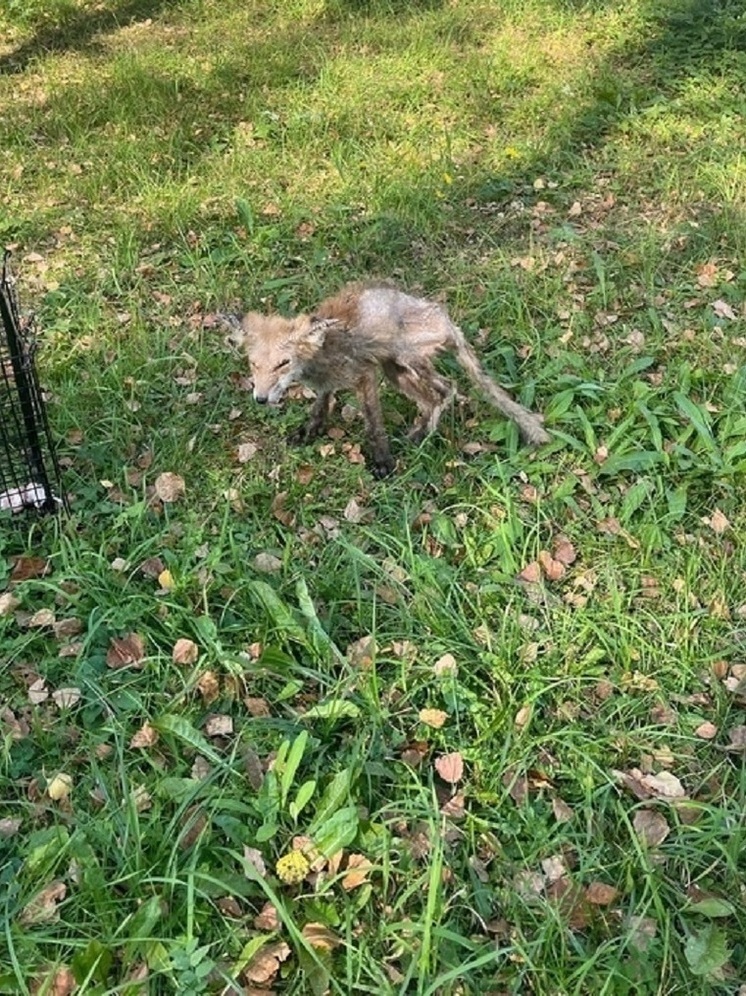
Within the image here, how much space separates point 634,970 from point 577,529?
1.94 meters

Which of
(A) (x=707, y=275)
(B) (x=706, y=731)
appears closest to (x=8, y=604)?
(B) (x=706, y=731)

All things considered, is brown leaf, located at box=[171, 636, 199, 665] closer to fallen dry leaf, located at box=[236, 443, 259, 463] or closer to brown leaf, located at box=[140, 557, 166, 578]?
brown leaf, located at box=[140, 557, 166, 578]

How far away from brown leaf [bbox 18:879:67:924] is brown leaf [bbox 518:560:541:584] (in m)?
2.06

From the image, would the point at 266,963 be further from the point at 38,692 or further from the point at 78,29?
the point at 78,29

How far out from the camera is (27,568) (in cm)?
401

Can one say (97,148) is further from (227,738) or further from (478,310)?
(227,738)

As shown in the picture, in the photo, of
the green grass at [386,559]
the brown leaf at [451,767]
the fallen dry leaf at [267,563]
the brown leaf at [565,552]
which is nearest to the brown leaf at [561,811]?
the green grass at [386,559]

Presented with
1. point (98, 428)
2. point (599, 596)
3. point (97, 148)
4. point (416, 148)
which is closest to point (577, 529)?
point (599, 596)

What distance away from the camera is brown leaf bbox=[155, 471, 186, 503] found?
4.38 m

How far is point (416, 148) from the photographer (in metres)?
7.17

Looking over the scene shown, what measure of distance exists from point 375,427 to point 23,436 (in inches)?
62.7

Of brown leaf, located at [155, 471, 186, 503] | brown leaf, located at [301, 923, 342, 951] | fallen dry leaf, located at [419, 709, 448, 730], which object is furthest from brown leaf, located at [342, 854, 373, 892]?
brown leaf, located at [155, 471, 186, 503]

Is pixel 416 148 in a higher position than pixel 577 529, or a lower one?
higher

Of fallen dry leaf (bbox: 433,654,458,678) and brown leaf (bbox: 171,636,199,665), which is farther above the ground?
brown leaf (bbox: 171,636,199,665)
